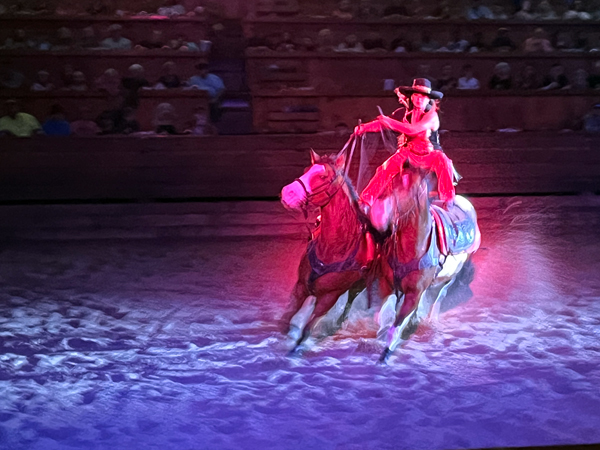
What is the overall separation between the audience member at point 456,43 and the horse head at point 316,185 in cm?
618

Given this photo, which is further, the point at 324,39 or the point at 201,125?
the point at 324,39

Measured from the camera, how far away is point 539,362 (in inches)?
161

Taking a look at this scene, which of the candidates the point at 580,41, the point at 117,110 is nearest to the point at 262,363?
the point at 117,110

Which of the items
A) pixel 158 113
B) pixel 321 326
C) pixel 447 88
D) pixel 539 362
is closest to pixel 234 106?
pixel 158 113

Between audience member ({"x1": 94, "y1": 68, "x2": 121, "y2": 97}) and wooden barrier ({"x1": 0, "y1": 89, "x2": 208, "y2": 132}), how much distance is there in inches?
3.3

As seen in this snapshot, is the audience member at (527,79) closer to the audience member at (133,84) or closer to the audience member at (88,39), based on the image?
the audience member at (133,84)

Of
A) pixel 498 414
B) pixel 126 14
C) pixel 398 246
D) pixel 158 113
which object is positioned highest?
pixel 126 14

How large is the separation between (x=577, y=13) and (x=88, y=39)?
775cm

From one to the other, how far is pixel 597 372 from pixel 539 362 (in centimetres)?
34

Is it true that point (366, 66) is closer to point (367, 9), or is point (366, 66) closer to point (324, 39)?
point (324, 39)

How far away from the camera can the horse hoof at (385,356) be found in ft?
13.3

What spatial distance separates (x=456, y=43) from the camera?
961 centimetres

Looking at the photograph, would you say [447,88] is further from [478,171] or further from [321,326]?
[321,326]

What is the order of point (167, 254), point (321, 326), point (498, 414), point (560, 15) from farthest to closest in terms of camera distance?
point (560, 15) < point (167, 254) < point (321, 326) < point (498, 414)
